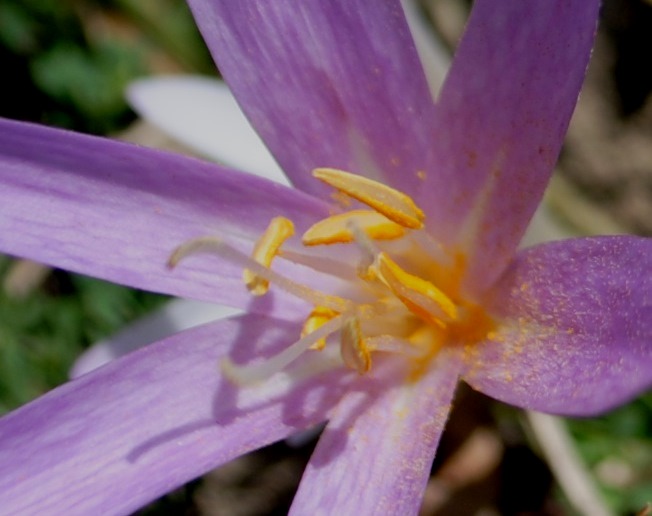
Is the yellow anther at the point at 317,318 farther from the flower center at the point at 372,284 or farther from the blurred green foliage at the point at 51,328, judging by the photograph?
the blurred green foliage at the point at 51,328

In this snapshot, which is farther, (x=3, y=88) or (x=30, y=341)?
(x=3, y=88)

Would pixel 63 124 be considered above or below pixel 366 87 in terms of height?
below

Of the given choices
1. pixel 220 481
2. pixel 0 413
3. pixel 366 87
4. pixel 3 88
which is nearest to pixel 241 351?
pixel 366 87

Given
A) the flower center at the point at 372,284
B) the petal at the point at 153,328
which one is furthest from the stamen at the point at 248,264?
the petal at the point at 153,328

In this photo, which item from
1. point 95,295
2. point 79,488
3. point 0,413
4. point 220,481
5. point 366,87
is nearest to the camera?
point 79,488

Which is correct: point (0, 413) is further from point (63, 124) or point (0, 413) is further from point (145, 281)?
point (63, 124)

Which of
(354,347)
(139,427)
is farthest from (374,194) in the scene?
(139,427)

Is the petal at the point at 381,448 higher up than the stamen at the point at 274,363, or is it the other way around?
the stamen at the point at 274,363
